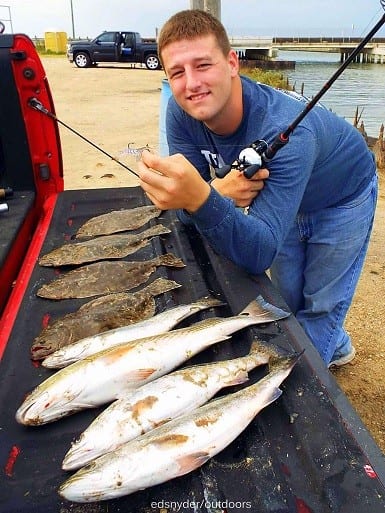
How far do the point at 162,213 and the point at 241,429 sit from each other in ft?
7.47

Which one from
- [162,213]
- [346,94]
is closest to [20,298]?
[162,213]

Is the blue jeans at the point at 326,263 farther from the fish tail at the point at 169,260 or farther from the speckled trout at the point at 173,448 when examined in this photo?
the speckled trout at the point at 173,448

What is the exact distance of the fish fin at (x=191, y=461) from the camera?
5.79ft

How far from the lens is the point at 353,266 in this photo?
139 inches

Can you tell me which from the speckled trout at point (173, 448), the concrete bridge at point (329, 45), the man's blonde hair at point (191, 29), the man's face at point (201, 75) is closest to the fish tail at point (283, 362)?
the speckled trout at point (173, 448)

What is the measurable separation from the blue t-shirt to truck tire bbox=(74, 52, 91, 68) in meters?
30.9

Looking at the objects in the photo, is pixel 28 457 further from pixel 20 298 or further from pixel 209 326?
pixel 20 298

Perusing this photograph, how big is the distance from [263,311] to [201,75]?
1.24 m

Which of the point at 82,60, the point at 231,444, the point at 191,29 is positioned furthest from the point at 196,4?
the point at 82,60

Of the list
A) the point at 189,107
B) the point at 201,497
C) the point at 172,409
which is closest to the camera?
the point at 201,497

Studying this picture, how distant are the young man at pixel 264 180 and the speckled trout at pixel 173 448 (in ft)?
2.54

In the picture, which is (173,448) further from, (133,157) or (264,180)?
(133,157)

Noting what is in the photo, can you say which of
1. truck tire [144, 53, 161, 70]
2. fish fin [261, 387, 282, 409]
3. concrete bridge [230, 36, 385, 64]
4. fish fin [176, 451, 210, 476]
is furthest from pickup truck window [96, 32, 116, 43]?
fish fin [176, 451, 210, 476]

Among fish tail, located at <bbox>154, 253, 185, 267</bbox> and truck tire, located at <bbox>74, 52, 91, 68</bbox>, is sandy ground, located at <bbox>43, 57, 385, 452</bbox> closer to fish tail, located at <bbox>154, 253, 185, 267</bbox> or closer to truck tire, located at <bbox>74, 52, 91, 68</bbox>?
fish tail, located at <bbox>154, 253, 185, 267</bbox>
